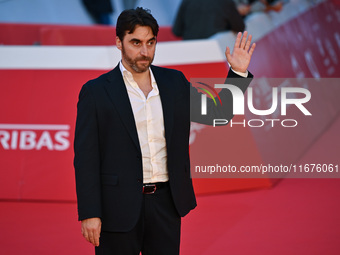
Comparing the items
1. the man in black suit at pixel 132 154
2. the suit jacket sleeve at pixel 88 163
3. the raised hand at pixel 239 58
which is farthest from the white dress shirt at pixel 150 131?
the raised hand at pixel 239 58

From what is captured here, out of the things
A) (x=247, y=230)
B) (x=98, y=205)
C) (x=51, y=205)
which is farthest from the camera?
(x=51, y=205)

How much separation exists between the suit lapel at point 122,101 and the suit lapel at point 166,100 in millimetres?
136

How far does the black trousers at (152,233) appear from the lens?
2.03 m

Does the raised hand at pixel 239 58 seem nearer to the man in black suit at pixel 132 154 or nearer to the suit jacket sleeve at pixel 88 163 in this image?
the man in black suit at pixel 132 154

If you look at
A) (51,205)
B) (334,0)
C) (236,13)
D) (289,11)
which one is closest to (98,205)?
(51,205)

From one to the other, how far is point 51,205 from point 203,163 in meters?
1.46

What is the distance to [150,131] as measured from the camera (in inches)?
79.8

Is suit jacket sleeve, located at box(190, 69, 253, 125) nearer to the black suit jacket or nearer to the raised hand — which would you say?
the raised hand

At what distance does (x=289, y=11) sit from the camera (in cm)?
746

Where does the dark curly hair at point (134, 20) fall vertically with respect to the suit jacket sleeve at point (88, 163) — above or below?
above

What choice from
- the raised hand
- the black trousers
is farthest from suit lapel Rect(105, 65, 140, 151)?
the raised hand

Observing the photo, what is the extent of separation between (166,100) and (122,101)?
0.19m

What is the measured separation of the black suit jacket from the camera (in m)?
1.96

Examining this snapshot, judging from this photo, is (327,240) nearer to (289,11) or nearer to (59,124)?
(59,124)
